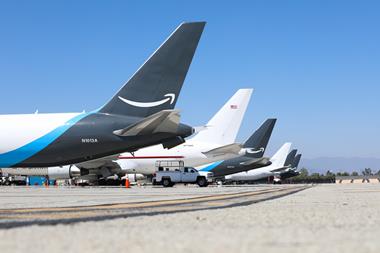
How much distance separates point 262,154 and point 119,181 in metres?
14.6

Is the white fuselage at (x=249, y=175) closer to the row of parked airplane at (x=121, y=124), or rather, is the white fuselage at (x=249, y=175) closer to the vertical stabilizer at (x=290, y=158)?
the vertical stabilizer at (x=290, y=158)

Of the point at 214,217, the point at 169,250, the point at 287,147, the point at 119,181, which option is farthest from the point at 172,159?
the point at 287,147

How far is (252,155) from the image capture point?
48.6 m

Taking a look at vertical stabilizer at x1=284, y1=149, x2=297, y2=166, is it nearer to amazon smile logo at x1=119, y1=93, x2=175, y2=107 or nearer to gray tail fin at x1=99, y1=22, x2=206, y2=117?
amazon smile logo at x1=119, y1=93, x2=175, y2=107

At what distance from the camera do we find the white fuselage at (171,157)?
137 ft

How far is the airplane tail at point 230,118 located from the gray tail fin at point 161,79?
20356 mm

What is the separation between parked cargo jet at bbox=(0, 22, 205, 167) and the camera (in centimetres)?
1995

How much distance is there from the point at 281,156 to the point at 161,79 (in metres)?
65.2

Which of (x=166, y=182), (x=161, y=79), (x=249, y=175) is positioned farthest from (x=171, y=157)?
(x=249, y=175)

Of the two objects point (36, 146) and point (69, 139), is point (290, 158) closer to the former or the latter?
point (69, 139)

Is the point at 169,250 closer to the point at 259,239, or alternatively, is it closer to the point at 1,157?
the point at 259,239

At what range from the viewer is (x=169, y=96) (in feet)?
68.6

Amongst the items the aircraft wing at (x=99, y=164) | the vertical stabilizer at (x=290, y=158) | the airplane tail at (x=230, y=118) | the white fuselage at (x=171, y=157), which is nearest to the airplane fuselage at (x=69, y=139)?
the white fuselage at (x=171, y=157)

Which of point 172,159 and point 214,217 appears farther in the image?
point 172,159
